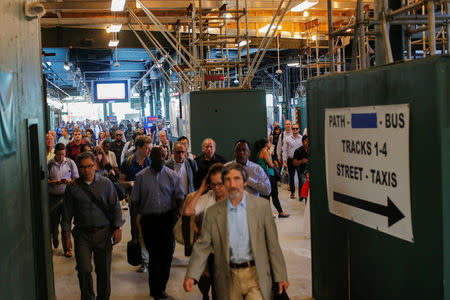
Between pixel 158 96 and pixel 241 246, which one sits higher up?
pixel 158 96

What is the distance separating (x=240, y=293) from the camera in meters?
4.75

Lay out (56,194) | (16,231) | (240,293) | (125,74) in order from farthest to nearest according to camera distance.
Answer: (125,74), (56,194), (240,293), (16,231)

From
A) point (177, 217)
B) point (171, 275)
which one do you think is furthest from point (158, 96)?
point (177, 217)

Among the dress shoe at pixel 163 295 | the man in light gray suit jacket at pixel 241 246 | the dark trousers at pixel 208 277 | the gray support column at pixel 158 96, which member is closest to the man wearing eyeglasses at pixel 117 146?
the dress shoe at pixel 163 295

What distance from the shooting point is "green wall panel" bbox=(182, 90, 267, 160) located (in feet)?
40.3

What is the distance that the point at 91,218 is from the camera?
632cm

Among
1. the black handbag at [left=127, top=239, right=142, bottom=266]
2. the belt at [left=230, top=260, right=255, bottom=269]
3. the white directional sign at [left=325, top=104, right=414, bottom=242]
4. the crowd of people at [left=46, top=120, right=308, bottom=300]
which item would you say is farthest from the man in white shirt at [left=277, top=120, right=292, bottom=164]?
the belt at [left=230, top=260, right=255, bottom=269]

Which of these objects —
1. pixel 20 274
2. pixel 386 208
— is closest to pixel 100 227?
pixel 20 274

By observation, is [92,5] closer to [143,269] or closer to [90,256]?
[143,269]

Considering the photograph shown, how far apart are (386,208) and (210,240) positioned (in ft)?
5.11

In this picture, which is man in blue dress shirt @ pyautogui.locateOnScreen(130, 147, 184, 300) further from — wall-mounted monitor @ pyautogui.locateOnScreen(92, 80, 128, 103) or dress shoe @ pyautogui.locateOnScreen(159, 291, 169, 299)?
wall-mounted monitor @ pyautogui.locateOnScreen(92, 80, 128, 103)

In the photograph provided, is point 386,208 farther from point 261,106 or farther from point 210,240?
point 261,106

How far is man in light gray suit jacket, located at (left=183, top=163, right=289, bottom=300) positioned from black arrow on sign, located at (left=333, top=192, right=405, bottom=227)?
983 mm

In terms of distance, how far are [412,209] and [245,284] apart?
1515 mm
